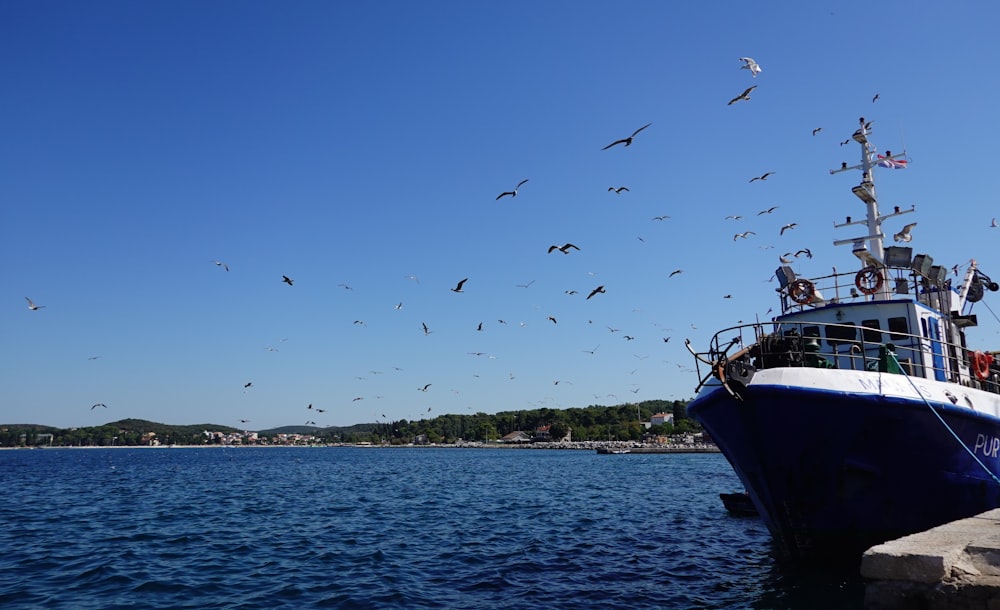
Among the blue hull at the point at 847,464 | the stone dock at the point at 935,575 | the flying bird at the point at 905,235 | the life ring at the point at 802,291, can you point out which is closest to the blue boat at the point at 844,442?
the blue hull at the point at 847,464

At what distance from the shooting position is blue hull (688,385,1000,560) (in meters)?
12.8

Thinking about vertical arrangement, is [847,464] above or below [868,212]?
below

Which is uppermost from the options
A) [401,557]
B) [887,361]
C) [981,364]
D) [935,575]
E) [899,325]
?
[899,325]

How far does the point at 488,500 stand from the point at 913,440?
900 inches

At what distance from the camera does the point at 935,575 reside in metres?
6.36

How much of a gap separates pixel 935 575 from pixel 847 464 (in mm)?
7120

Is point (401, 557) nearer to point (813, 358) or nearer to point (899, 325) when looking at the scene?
point (813, 358)

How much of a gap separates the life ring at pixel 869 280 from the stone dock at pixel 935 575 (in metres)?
12.4

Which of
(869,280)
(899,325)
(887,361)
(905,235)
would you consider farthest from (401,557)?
(905,235)

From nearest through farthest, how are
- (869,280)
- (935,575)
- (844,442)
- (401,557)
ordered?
(935,575)
(844,442)
(401,557)
(869,280)

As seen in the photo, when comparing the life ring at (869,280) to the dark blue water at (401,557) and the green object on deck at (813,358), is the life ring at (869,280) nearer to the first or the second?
the green object on deck at (813,358)

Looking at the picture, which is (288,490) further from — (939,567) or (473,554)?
(939,567)

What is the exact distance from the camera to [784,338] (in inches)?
554

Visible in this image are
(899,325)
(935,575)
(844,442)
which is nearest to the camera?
(935,575)
